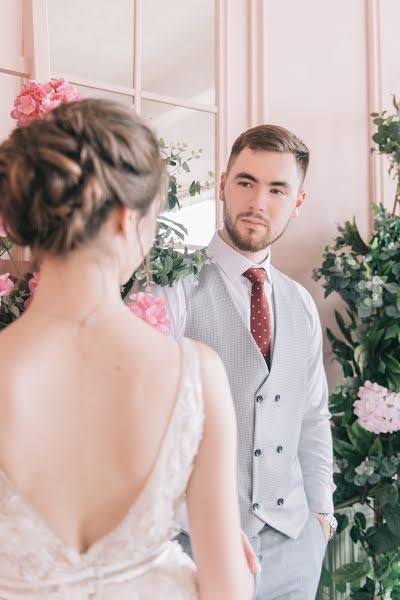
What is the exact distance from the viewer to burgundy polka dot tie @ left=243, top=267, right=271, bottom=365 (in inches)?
81.8

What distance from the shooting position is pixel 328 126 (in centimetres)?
298

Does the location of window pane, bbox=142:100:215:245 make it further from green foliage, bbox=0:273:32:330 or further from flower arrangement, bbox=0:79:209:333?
green foliage, bbox=0:273:32:330

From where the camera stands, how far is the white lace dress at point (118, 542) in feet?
2.96

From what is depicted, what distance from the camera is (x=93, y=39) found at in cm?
241

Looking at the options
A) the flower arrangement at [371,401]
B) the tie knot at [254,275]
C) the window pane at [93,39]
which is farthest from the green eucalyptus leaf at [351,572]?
the window pane at [93,39]

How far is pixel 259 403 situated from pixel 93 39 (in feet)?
4.64

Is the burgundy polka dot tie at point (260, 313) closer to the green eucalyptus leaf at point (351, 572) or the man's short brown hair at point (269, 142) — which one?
the man's short brown hair at point (269, 142)

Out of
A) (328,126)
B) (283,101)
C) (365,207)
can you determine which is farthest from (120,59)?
(365,207)

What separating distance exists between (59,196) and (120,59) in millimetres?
1811

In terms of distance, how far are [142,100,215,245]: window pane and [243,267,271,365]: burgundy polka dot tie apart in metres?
0.52

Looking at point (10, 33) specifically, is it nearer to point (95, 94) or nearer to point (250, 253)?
point (95, 94)

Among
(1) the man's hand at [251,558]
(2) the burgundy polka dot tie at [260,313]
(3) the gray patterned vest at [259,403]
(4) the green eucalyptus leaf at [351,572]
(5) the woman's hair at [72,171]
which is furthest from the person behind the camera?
(4) the green eucalyptus leaf at [351,572]

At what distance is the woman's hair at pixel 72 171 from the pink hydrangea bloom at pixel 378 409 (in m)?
1.84

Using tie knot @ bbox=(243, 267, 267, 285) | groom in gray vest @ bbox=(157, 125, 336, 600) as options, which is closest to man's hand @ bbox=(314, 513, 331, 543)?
groom in gray vest @ bbox=(157, 125, 336, 600)
